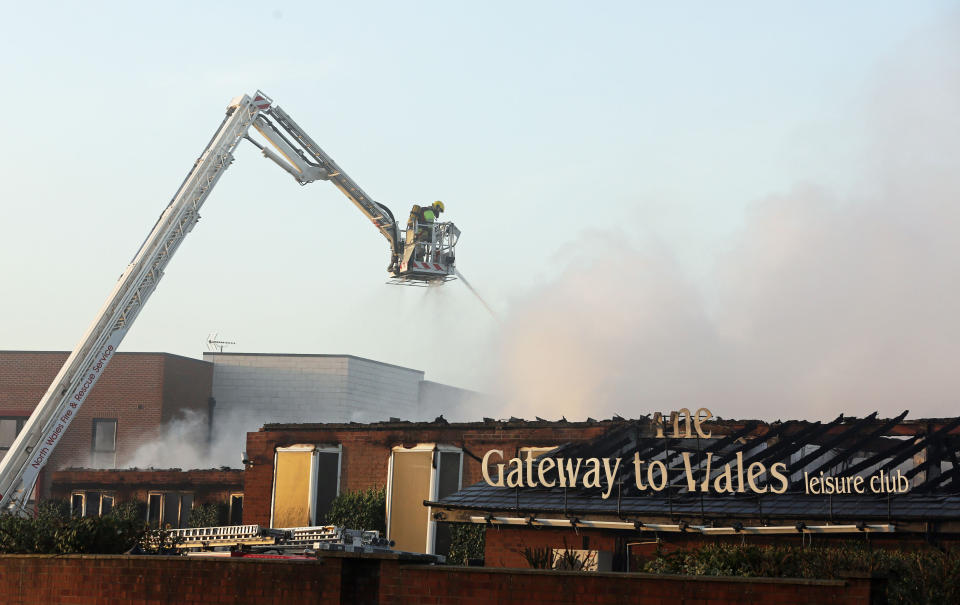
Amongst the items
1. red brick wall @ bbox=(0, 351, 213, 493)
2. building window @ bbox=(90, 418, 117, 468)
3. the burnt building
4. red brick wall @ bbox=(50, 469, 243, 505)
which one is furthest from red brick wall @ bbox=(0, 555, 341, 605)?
red brick wall @ bbox=(0, 351, 213, 493)

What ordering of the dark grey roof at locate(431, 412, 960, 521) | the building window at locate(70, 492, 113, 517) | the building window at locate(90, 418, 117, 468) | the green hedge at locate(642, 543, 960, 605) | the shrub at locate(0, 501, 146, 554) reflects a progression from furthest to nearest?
the building window at locate(90, 418, 117, 468) < the building window at locate(70, 492, 113, 517) < the dark grey roof at locate(431, 412, 960, 521) < the shrub at locate(0, 501, 146, 554) < the green hedge at locate(642, 543, 960, 605)

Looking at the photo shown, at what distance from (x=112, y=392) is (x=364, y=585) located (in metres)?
47.9

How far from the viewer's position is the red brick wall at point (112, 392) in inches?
2340

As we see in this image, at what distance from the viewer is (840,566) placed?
16.1m

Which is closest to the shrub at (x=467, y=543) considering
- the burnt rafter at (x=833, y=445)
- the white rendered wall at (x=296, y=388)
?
the burnt rafter at (x=833, y=445)

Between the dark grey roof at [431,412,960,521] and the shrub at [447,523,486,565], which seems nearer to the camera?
the dark grey roof at [431,412,960,521]

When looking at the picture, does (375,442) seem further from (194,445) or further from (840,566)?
(194,445)

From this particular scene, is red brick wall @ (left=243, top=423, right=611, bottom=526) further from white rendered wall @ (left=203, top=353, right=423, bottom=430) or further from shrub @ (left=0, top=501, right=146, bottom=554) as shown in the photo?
white rendered wall @ (left=203, top=353, right=423, bottom=430)

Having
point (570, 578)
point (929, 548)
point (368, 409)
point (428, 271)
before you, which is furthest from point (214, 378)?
point (570, 578)

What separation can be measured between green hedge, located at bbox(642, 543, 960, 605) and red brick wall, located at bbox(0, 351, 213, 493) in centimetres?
4571

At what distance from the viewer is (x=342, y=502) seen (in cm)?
3769

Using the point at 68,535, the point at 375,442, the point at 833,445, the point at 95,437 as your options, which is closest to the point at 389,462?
the point at 375,442

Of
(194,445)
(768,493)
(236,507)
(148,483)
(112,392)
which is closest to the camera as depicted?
(768,493)

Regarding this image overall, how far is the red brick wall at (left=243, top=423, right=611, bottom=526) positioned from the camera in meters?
35.6
